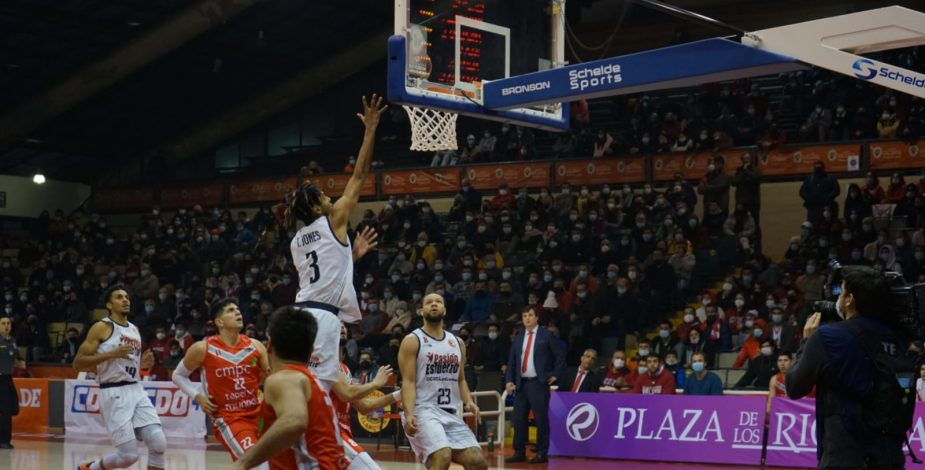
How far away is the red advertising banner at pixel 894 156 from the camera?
2316 cm

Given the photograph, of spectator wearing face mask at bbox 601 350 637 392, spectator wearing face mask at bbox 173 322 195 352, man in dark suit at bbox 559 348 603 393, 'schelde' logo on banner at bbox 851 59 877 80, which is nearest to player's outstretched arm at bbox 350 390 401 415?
'schelde' logo on banner at bbox 851 59 877 80

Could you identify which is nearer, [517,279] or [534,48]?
[534,48]

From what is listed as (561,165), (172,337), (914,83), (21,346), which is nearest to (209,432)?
(172,337)

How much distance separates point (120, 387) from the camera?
1136 cm

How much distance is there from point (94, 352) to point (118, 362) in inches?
10.3

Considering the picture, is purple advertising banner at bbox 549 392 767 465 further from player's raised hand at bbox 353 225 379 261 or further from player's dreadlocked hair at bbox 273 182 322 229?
player's dreadlocked hair at bbox 273 182 322 229

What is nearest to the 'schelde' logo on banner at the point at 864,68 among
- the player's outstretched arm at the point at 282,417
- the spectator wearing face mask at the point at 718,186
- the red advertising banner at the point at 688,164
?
the player's outstretched arm at the point at 282,417

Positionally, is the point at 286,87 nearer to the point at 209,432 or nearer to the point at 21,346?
the point at 21,346

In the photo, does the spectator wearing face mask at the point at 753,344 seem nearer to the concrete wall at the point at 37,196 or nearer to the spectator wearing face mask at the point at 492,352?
the spectator wearing face mask at the point at 492,352

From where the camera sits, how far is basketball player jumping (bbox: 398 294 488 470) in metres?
9.41

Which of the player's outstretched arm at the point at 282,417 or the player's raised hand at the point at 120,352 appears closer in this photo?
the player's outstretched arm at the point at 282,417

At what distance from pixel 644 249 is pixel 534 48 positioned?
10.8 m

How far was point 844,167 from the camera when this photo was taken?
24.2m

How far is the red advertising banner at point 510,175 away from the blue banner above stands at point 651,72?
54.5 ft
